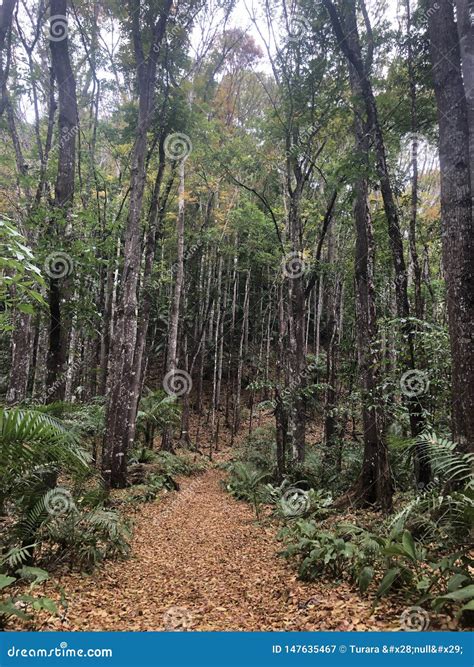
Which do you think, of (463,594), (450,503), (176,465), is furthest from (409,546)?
(176,465)

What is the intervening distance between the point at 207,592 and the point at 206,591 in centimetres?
4

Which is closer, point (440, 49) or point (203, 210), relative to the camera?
point (440, 49)

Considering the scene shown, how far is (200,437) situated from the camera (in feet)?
63.6

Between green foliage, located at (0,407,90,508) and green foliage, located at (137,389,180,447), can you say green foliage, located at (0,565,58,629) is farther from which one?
green foliage, located at (137,389,180,447)

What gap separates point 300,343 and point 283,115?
680 cm

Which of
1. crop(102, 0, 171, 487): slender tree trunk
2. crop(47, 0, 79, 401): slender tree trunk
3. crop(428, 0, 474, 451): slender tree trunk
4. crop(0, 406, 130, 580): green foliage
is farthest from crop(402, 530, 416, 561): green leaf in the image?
crop(102, 0, 171, 487): slender tree trunk

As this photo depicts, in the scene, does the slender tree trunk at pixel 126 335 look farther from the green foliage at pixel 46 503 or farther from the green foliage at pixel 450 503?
the green foliage at pixel 450 503

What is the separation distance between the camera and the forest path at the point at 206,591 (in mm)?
3418

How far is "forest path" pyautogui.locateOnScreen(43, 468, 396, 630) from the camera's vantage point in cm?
342

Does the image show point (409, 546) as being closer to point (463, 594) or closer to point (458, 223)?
point (463, 594)

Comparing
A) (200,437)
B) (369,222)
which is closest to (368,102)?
(369,222)

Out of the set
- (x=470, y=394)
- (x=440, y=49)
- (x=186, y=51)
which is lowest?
(x=470, y=394)

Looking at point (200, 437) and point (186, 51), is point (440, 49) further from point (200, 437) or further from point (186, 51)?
point (200, 437)

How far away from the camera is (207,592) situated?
436 cm
